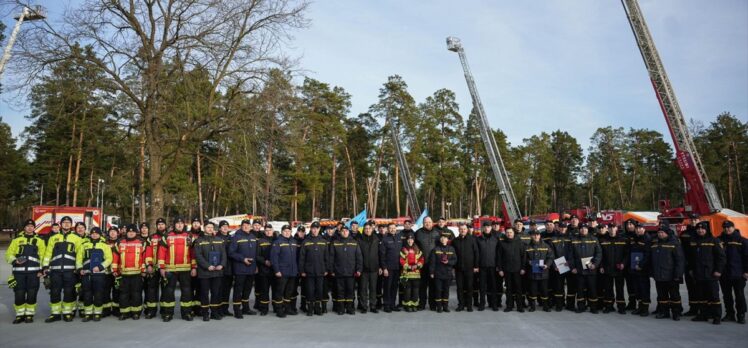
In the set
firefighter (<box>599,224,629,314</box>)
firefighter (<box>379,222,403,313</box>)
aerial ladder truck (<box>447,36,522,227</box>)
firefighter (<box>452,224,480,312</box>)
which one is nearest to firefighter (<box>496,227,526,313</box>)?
firefighter (<box>452,224,480,312</box>)

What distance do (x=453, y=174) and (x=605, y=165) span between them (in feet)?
78.7

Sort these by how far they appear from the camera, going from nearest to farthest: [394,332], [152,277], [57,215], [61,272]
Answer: [394,332], [61,272], [152,277], [57,215]

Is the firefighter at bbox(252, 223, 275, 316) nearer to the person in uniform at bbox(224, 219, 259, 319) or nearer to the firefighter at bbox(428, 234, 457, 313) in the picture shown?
the person in uniform at bbox(224, 219, 259, 319)

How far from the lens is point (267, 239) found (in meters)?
11.0

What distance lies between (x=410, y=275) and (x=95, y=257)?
257 inches

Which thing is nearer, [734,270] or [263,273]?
[734,270]

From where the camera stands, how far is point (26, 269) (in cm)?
971

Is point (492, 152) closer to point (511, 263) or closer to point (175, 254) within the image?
point (511, 263)

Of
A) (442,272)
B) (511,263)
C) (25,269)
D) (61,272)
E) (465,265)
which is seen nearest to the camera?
(25,269)

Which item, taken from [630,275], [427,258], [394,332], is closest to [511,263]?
[427,258]

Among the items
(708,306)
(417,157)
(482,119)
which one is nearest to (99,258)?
(708,306)

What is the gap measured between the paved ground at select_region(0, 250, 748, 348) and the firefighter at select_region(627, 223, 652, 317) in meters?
0.38

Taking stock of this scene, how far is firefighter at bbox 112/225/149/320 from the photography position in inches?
388

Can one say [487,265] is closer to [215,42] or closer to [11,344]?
[11,344]
